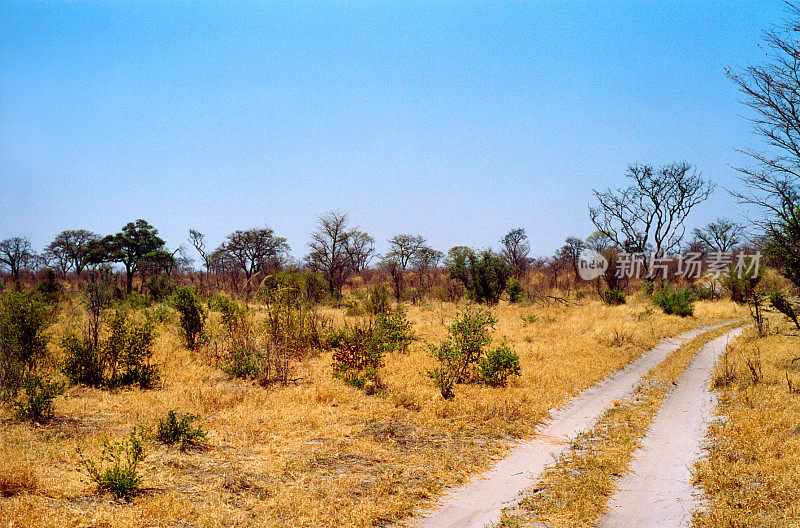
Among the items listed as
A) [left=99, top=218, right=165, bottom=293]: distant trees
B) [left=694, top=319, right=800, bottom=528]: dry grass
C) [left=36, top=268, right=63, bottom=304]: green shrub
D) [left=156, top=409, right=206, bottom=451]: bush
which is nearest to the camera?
[left=694, top=319, right=800, bottom=528]: dry grass

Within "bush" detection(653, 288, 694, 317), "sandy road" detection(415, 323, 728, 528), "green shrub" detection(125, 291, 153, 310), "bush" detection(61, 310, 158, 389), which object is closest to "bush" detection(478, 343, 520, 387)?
"sandy road" detection(415, 323, 728, 528)

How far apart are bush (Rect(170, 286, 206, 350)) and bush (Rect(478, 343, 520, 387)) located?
7300 millimetres

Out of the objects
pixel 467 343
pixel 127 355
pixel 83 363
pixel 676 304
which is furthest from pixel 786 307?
pixel 83 363

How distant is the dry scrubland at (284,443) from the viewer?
4.50m

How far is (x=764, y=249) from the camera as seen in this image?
39.8 ft

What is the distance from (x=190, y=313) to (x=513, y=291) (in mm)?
20694

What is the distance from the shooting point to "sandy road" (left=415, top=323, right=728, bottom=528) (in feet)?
15.6

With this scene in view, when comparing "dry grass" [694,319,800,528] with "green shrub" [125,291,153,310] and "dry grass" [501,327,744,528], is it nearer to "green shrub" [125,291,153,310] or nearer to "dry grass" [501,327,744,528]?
"dry grass" [501,327,744,528]

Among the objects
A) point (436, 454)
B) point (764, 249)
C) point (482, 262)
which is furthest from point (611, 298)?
point (436, 454)

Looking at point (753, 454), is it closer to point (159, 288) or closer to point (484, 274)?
Result: point (484, 274)

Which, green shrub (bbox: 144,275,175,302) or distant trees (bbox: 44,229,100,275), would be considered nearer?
green shrub (bbox: 144,275,175,302)

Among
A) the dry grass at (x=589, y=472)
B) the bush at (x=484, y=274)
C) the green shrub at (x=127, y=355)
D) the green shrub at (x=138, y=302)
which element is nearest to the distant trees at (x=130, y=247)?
the green shrub at (x=138, y=302)

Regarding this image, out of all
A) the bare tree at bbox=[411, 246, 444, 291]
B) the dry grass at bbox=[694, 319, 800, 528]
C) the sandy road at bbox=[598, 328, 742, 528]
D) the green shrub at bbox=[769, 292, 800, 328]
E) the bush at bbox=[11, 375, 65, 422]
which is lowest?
the sandy road at bbox=[598, 328, 742, 528]

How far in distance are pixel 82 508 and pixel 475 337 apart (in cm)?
760
